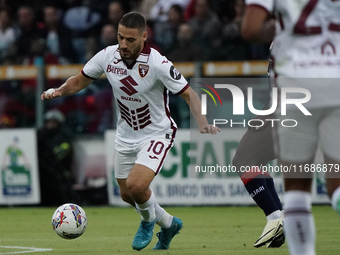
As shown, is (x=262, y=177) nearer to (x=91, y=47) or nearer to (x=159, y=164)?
(x=159, y=164)

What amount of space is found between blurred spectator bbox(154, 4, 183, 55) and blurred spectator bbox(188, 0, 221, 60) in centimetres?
26

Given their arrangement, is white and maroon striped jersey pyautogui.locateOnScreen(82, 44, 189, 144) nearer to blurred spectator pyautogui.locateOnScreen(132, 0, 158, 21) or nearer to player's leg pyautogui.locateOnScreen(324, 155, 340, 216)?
player's leg pyautogui.locateOnScreen(324, 155, 340, 216)

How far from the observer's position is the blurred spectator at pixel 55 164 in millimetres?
11336

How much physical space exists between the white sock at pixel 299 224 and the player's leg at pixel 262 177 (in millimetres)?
2304

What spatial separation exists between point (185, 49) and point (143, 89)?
5.68 metres

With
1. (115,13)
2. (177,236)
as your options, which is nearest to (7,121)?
(115,13)

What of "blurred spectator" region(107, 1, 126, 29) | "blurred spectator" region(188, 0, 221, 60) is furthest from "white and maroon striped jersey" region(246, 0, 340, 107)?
"blurred spectator" region(107, 1, 126, 29)

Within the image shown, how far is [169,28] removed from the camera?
12.4m

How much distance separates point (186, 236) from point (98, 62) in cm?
220

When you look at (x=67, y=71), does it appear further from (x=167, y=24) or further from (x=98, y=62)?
(x=98, y=62)

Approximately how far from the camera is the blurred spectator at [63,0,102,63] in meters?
12.9

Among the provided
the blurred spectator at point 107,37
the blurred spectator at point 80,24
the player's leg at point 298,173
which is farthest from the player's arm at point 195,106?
the blurred spectator at point 80,24

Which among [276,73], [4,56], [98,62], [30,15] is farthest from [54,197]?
[276,73]

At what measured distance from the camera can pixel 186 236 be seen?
24.4 ft
